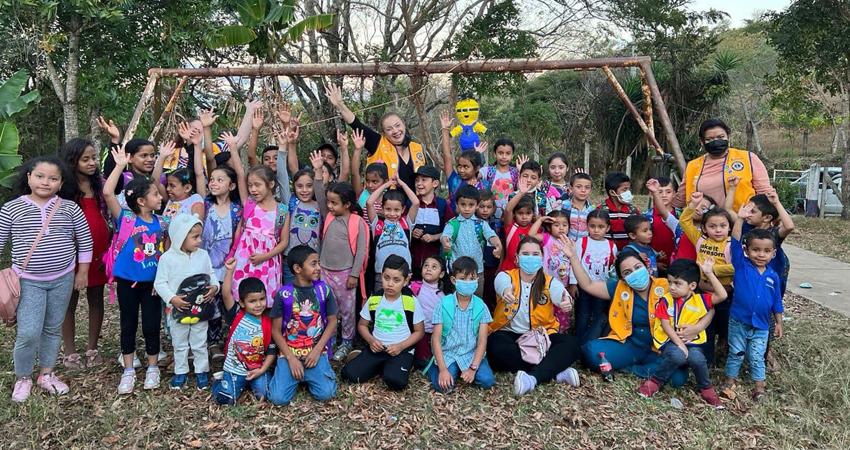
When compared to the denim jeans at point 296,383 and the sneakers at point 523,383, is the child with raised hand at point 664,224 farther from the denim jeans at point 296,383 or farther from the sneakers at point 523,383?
the denim jeans at point 296,383

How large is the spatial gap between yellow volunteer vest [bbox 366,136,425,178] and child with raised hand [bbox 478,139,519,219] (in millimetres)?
620

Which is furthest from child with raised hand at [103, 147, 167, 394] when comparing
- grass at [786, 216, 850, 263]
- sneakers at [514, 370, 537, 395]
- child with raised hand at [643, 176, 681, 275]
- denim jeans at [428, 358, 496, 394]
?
grass at [786, 216, 850, 263]

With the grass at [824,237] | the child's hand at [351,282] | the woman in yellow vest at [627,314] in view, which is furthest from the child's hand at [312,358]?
the grass at [824,237]

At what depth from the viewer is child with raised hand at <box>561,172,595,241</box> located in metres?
4.67

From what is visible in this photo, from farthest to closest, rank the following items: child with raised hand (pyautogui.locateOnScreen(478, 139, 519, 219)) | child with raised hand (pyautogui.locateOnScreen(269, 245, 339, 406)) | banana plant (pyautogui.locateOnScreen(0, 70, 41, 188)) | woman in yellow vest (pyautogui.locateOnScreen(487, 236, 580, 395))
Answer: banana plant (pyautogui.locateOnScreen(0, 70, 41, 188)), child with raised hand (pyautogui.locateOnScreen(478, 139, 519, 219)), woman in yellow vest (pyautogui.locateOnScreen(487, 236, 580, 395)), child with raised hand (pyautogui.locateOnScreen(269, 245, 339, 406))

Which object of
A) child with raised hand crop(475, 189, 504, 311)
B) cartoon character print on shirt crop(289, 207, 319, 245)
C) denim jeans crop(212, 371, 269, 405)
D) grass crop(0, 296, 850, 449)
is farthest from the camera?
child with raised hand crop(475, 189, 504, 311)

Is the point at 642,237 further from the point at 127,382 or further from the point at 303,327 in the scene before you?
the point at 127,382

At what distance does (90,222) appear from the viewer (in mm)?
4086

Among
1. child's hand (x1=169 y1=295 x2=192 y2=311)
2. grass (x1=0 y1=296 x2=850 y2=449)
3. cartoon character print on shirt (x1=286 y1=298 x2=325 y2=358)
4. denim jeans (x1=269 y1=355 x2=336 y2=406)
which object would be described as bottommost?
grass (x1=0 y1=296 x2=850 y2=449)

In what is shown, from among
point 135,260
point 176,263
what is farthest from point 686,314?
point 135,260

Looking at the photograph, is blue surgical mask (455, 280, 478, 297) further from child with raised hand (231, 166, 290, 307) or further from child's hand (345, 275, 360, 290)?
child with raised hand (231, 166, 290, 307)

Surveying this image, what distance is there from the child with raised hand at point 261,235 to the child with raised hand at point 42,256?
1065 millimetres

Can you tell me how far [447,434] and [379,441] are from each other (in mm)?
428

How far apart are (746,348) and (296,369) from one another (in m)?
3.26
